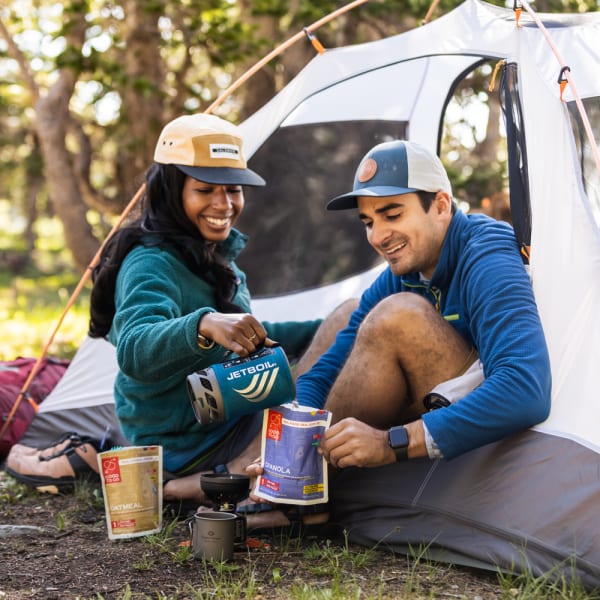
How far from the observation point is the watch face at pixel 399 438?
88.0 inches

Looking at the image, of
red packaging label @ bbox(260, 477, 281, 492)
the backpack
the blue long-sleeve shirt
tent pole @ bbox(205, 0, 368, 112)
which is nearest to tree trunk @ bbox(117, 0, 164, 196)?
the backpack

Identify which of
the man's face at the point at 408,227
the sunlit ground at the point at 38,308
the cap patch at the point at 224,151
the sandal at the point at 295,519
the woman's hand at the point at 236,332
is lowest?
the sunlit ground at the point at 38,308

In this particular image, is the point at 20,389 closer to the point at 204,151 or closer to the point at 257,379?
the point at 204,151

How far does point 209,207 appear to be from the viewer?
2.91 meters

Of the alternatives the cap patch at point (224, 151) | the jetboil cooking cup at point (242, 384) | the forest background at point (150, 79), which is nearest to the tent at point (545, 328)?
the jetboil cooking cup at point (242, 384)

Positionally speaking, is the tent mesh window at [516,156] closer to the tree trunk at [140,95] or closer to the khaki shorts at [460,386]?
the khaki shorts at [460,386]

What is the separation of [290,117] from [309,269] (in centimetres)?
73

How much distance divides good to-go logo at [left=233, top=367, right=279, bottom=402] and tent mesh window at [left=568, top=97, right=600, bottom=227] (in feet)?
3.33

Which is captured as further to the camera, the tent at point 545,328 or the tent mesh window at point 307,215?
the tent mesh window at point 307,215

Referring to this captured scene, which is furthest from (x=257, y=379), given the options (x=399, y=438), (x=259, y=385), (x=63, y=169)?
(x=63, y=169)

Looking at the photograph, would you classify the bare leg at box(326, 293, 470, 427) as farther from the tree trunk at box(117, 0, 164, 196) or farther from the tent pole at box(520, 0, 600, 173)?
the tree trunk at box(117, 0, 164, 196)

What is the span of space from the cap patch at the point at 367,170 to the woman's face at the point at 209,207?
19.6 inches

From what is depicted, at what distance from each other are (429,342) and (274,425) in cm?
49

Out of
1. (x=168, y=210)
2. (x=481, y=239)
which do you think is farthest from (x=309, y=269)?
(x=481, y=239)
